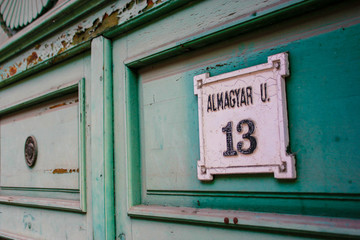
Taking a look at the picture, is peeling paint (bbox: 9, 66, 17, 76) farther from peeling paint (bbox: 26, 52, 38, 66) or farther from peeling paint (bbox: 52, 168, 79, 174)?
peeling paint (bbox: 52, 168, 79, 174)

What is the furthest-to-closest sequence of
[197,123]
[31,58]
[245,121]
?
[31,58]
[197,123]
[245,121]

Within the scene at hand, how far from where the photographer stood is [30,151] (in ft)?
Result: 5.62

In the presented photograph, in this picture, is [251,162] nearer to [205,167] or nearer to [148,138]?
[205,167]

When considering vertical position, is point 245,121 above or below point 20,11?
below

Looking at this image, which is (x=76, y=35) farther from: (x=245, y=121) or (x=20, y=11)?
(x=245, y=121)

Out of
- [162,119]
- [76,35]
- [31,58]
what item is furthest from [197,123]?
[31,58]

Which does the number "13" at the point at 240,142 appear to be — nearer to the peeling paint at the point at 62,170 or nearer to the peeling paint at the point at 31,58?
the peeling paint at the point at 62,170

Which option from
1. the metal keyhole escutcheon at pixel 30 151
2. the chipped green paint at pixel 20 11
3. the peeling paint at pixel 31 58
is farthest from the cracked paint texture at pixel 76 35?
the metal keyhole escutcheon at pixel 30 151

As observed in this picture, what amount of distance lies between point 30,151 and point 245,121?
130 centimetres

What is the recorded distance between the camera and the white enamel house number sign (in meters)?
0.85

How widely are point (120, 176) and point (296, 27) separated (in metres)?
0.82

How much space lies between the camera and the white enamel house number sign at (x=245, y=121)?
0.85 meters

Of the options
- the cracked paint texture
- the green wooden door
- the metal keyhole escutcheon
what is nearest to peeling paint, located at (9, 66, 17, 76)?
the cracked paint texture

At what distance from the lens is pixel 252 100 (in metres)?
0.91
